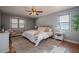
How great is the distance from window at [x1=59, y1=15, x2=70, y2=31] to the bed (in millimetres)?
274

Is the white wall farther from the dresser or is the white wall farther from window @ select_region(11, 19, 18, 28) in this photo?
the dresser

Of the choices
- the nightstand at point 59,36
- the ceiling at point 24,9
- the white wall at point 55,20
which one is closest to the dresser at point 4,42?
the ceiling at point 24,9

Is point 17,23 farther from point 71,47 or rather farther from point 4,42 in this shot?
point 71,47

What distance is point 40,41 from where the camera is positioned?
1.63m

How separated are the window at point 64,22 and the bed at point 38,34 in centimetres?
27

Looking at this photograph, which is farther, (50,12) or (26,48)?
(50,12)

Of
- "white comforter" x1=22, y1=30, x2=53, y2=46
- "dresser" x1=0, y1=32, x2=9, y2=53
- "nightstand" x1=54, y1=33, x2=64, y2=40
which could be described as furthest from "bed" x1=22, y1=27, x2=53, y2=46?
"dresser" x1=0, y1=32, x2=9, y2=53

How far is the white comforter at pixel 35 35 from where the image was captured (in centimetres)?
163

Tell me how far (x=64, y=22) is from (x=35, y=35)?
677 millimetres

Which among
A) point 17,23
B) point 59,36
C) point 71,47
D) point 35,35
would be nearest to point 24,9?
point 17,23

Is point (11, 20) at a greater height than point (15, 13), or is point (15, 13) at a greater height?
point (15, 13)
